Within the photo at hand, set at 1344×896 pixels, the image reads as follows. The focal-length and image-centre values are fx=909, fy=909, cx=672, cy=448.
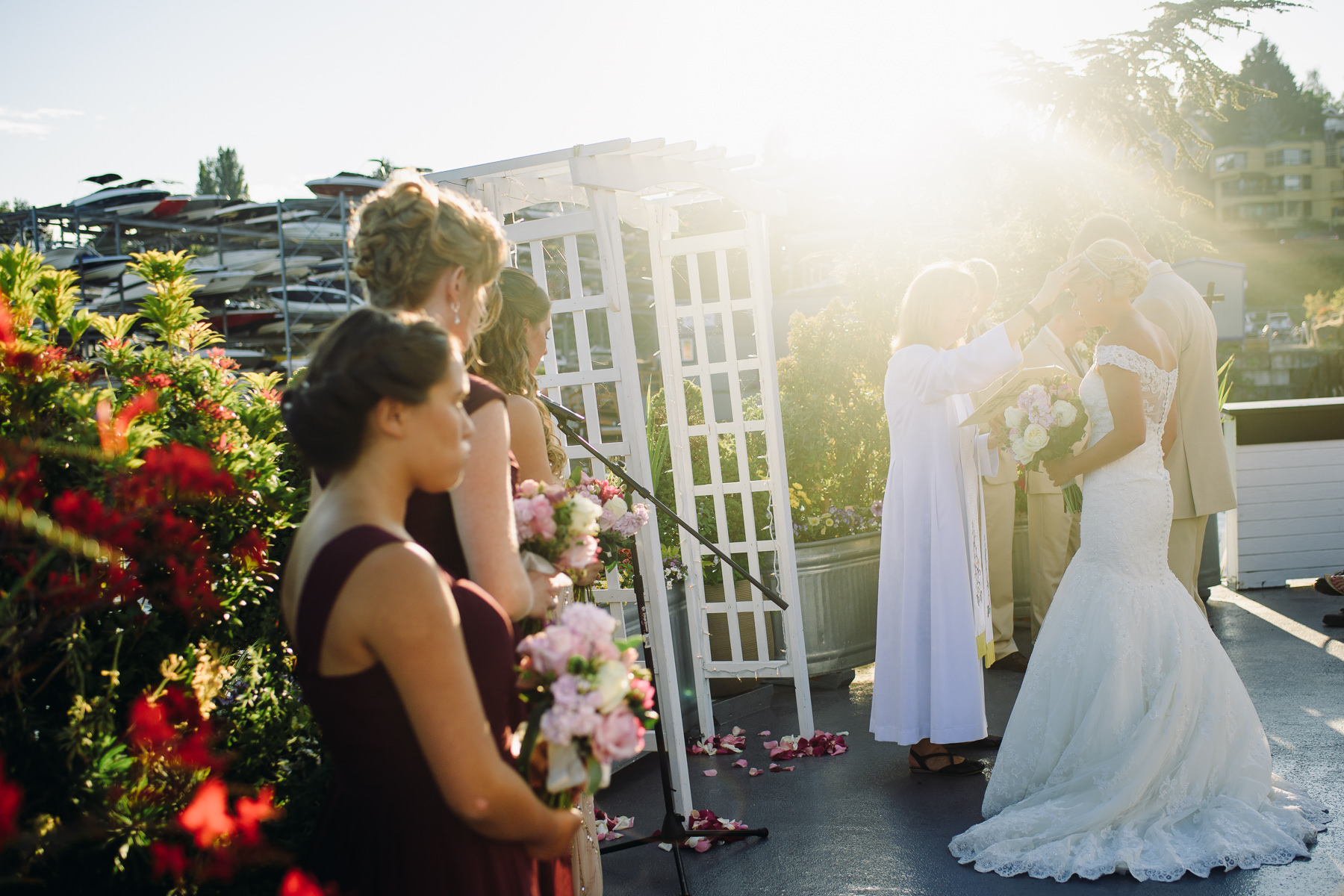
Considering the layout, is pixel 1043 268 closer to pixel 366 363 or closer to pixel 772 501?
pixel 772 501

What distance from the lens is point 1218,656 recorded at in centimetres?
333

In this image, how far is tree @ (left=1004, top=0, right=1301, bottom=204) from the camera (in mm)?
17844

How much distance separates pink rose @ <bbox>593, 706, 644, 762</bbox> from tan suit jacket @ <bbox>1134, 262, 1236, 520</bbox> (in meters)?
3.86

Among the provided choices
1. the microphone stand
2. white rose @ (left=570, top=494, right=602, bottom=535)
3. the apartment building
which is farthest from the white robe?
the apartment building

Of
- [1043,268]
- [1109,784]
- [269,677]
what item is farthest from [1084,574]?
[1043,268]

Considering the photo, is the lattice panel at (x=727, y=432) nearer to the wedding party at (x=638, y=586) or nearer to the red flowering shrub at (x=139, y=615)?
the wedding party at (x=638, y=586)

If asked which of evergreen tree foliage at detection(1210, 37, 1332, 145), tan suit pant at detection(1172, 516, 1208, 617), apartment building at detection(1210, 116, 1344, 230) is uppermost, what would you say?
evergreen tree foliage at detection(1210, 37, 1332, 145)

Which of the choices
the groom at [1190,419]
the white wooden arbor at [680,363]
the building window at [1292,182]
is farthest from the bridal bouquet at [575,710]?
the building window at [1292,182]

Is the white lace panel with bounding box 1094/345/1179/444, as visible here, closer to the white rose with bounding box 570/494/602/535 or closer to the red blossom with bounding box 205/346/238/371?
the white rose with bounding box 570/494/602/535

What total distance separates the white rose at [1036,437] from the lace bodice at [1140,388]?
22 centimetres

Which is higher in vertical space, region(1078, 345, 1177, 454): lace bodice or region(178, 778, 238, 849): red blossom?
region(1078, 345, 1177, 454): lace bodice

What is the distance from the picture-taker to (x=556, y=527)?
6.32 ft

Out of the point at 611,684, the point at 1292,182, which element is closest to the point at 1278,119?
the point at 1292,182

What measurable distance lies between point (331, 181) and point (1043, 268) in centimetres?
1432
